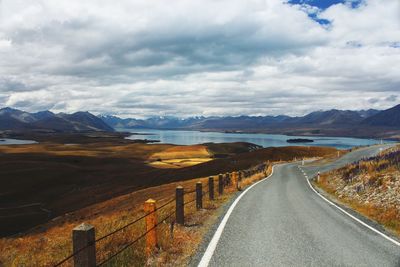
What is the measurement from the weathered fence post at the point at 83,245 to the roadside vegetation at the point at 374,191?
10104 mm

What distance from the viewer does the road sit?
8422 mm

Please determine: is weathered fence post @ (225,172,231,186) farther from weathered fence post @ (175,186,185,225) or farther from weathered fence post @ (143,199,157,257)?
weathered fence post @ (143,199,157,257)

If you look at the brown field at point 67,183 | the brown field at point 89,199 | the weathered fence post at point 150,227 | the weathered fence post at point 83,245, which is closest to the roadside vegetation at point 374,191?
the brown field at point 89,199

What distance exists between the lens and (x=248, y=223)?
41.8 ft

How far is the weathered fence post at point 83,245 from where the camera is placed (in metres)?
6.06

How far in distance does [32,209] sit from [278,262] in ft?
158

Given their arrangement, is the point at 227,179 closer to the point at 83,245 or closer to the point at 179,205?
the point at 179,205

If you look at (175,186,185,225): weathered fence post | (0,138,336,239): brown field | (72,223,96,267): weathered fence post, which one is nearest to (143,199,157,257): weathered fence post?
(72,223,96,267): weathered fence post

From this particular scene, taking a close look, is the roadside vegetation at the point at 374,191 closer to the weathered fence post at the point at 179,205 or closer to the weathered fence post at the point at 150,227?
the weathered fence post at the point at 179,205

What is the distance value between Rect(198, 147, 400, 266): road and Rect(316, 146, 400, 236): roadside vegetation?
1524 millimetres

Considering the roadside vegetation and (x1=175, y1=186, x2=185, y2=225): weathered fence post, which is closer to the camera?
(x1=175, y1=186, x2=185, y2=225): weathered fence post

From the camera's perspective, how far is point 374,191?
19594 mm

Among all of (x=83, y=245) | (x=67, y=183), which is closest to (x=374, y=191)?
(x=83, y=245)

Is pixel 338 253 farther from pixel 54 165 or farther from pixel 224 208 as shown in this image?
pixel 54 165
